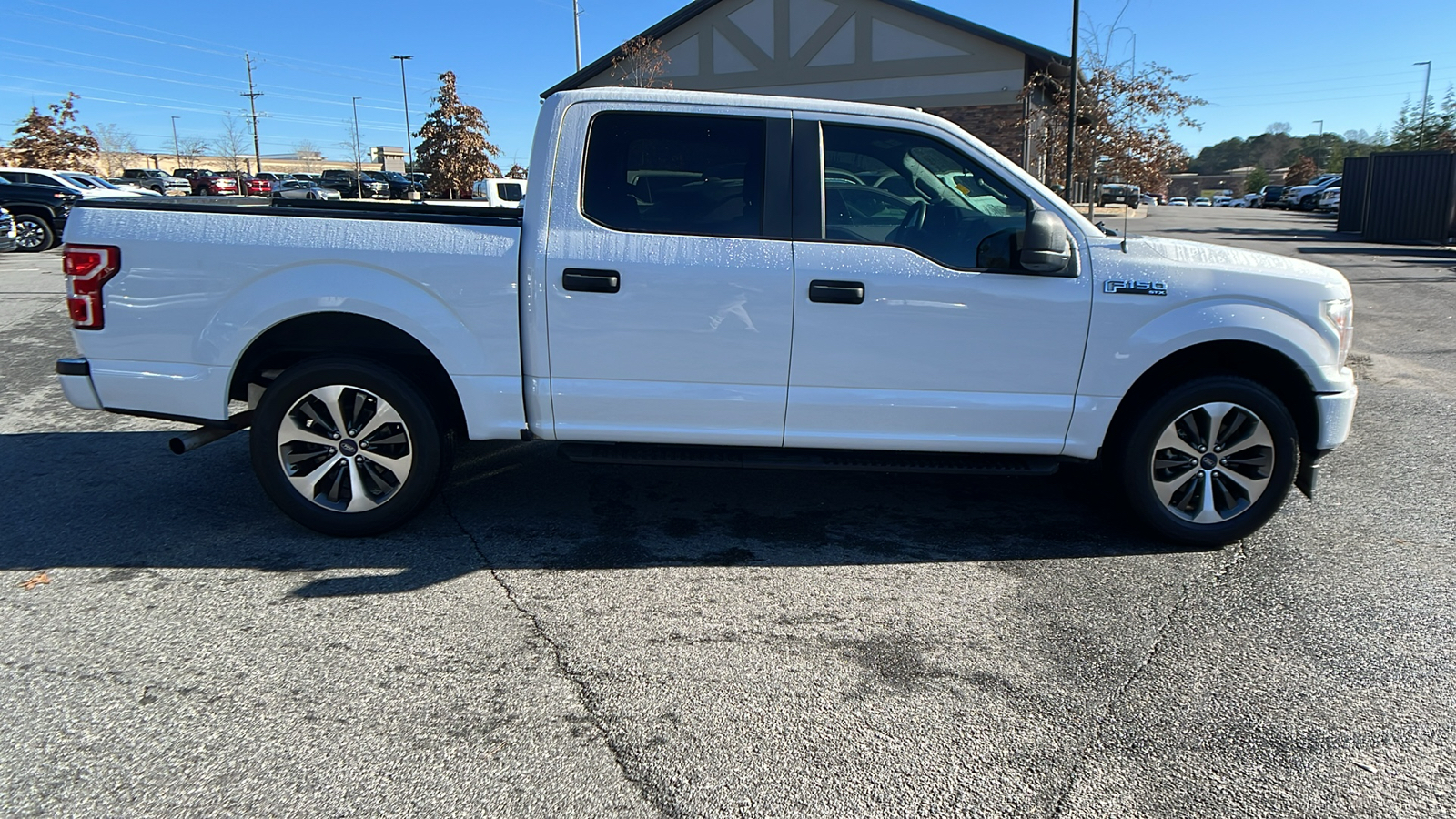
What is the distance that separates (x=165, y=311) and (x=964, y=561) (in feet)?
12.5

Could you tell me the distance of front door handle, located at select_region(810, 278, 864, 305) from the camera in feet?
13.6

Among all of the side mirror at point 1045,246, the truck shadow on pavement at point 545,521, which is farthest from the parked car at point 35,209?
the side mirror at point 1045,246

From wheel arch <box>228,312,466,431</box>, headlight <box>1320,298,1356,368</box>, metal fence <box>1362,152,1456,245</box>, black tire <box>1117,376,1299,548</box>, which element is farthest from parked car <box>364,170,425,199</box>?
metal fence <box>1362,152,1456,245</box>

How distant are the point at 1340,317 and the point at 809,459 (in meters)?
2.55

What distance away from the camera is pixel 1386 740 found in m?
2.97

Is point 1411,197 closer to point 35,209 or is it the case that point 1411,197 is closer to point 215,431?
point 215,431

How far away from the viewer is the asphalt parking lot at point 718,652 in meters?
2.72

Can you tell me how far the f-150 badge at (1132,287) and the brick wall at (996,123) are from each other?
24522 millimetres

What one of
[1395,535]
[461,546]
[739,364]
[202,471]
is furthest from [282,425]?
[1395,535]

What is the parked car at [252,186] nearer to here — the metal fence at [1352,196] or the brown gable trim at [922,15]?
the brown gable trim at [922,15]

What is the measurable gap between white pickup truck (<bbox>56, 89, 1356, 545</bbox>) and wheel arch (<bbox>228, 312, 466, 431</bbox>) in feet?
0.06

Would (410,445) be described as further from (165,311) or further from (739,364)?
(739,364)

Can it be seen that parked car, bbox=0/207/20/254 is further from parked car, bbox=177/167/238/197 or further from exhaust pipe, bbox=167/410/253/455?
parked car, bbox=177/167/238/197

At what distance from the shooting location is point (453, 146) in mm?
37188
